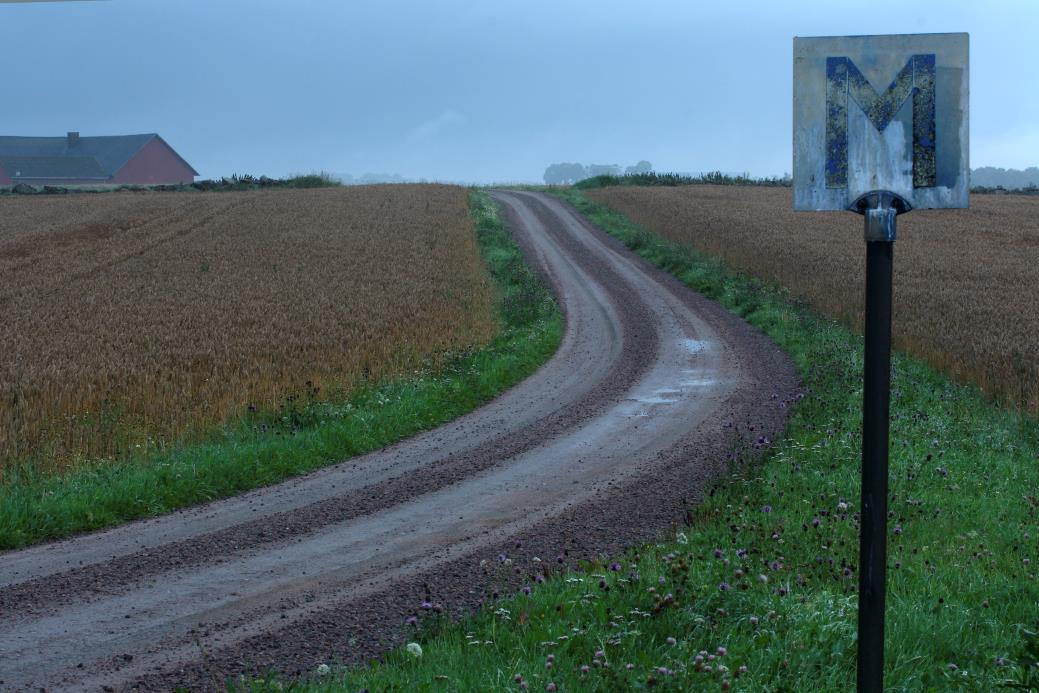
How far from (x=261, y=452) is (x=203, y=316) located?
30.9 feet

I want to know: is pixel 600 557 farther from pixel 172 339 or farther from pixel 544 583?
pixel 172 339

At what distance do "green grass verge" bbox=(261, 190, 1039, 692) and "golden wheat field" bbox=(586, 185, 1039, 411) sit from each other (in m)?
5.57

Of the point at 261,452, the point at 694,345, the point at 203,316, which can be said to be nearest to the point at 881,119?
the point at 261,452

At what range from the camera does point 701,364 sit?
17.4 metres

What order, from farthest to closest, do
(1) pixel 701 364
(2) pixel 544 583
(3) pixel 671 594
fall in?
(1) pixel 701 364
(2) pixel 544 583
(3) pixel 671 594

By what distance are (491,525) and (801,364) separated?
9650 millimetres

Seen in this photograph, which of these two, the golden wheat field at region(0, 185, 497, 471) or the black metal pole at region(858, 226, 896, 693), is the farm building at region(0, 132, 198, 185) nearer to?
the golden wheat field at region(0, 185, 497, 471)

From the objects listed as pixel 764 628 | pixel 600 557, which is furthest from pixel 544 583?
pixel 764 628

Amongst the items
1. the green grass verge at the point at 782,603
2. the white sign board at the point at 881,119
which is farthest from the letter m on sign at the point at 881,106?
the green grass verge at the point at 782,603

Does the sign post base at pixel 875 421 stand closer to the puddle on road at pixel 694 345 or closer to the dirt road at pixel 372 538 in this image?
the dirt road at pixel 372 538

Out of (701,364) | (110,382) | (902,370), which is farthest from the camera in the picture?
(701,364)

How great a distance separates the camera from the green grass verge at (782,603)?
5.13 m

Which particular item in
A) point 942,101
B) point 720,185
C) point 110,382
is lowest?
point 110,382

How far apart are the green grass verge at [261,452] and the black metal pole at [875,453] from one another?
7.32 metres
